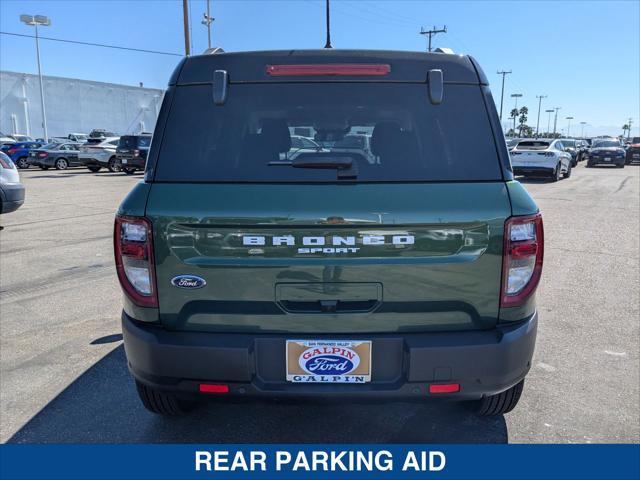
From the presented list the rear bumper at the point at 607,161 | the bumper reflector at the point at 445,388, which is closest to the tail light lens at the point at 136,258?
the bumper reflector at the point at 445,388

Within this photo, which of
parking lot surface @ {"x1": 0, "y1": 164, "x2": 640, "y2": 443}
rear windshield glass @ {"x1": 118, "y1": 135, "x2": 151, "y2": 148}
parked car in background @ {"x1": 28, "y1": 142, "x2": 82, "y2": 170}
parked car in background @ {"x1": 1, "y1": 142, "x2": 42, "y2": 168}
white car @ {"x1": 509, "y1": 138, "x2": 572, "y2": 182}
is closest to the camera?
parking lot surface @ {"x1": 0, "y1": 164, "x2": 640, "y2": 443}

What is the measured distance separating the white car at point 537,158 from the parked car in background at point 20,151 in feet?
78.8

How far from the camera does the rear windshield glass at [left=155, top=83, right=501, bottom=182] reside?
226cm

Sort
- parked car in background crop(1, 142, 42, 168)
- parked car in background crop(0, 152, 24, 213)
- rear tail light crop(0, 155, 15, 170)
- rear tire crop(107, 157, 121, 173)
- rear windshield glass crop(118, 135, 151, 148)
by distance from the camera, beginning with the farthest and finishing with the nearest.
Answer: parked car in background crop(1, 142, 42, 168)
rear tire crop(107, 157, 121, 173)
rear windshield glass crop(118, 135, 151, 148)
rear tail light crop(0, 155, 15, 170)
parked car in background crop(0, 152, 24, 213)

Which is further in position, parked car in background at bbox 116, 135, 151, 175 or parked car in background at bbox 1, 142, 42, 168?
parked car in background at bbox 1, 142, 42, 168

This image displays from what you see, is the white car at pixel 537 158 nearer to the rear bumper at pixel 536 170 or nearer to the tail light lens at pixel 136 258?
the rear bumper at pixel 536 170

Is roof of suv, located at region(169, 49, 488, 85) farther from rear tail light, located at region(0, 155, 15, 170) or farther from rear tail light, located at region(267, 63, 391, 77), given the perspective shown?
rear tail light, located at region(0, 155, 15, 170)

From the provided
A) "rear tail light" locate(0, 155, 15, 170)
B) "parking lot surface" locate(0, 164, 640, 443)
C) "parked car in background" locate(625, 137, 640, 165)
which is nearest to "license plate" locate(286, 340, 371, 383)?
"parking lot surface" locate(0, 164, 640, 443)

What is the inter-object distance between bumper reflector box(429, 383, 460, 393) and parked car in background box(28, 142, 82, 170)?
26.5 meters

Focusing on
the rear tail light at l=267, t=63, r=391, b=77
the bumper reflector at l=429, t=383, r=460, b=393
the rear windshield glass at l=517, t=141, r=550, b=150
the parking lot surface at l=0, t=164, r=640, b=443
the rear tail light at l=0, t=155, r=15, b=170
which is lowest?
the parking lot surface at l=0, t=164, r=640, b=443

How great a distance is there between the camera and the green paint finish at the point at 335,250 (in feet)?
7.09

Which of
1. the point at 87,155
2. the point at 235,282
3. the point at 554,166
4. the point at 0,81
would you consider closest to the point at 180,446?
the point at 235,282

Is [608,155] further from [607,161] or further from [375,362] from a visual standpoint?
[375,362]

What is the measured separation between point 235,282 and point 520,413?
207cm
